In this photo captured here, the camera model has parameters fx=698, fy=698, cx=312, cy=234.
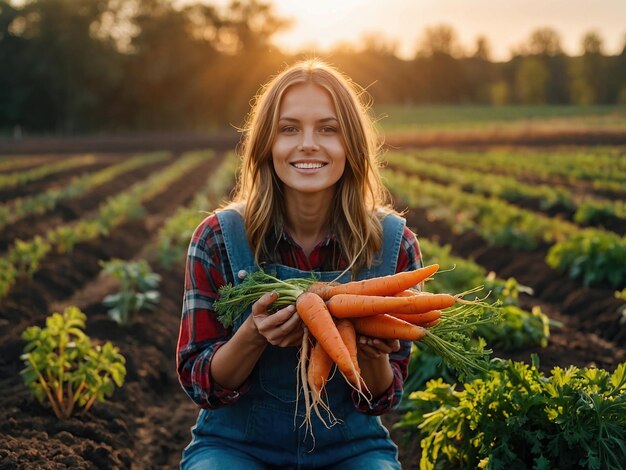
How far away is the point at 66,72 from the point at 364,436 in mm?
48159

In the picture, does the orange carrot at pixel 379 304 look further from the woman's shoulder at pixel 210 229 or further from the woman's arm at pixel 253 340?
the woman's shoulder at pixel 210 229

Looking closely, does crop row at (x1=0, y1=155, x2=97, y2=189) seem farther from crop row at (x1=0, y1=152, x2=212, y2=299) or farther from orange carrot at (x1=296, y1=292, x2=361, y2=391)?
orange carrot at (x1=296, y1=292, x2=361, y2=391)

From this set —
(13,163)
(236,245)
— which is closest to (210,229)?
(236,245)

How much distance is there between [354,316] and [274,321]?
0.35 m

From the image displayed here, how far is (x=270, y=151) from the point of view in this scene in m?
2.77

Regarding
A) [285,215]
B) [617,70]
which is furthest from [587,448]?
[617,70]

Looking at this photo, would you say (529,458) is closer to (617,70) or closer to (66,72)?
(66,72)

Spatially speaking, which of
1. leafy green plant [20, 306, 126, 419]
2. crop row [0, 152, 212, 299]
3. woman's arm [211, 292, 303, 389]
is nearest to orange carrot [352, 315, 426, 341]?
woman's arm [211, 292, 303, 389]

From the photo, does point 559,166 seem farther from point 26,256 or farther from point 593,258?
point 26,256

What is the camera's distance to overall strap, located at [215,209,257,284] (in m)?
2.67

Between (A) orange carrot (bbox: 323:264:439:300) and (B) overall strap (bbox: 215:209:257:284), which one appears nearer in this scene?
(A) orange carrot (bbox: 323:264:439:300)

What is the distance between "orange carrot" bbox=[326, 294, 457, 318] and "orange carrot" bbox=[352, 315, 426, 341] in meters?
0.04

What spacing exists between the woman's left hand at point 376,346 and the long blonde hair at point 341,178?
31cm

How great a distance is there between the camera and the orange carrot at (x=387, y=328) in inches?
95.7
